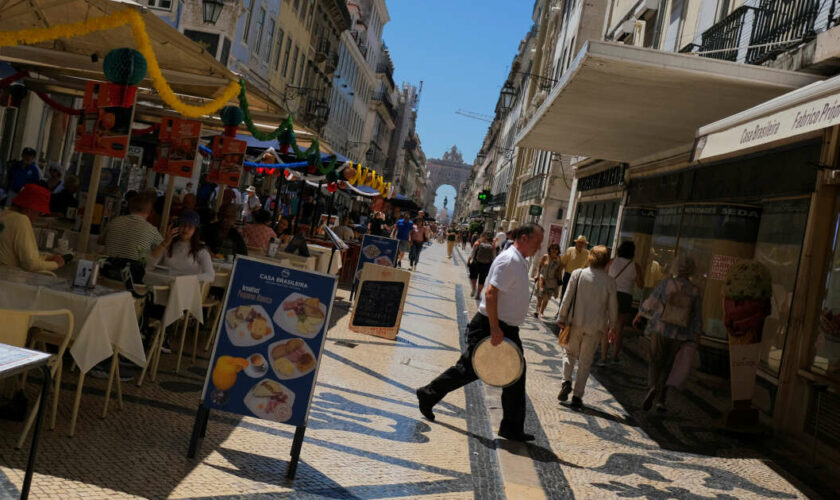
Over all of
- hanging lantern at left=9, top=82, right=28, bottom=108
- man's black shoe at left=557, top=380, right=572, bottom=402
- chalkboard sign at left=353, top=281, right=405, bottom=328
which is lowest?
man's black shoe at left=557, top=380, right=572, bottom=402

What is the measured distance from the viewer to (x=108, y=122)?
8.19 m

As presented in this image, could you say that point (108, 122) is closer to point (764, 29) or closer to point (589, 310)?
point (589, 310)

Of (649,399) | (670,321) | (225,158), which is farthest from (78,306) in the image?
(225,158)

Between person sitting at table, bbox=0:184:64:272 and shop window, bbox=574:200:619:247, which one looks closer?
person sitting at table, bbox=0:184:64:272

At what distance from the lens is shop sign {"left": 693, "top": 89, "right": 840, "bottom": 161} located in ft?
20.0

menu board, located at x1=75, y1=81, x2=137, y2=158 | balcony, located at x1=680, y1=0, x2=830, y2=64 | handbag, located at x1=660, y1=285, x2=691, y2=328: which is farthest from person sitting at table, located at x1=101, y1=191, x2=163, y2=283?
balcony, located at x1=680, y1=0, x2=830, y2=64

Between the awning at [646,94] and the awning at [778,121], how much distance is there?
1166 millimetres

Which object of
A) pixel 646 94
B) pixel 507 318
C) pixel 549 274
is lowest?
pixel 507 318

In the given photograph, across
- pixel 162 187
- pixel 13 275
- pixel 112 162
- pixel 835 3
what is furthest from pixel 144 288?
pixel 162 187

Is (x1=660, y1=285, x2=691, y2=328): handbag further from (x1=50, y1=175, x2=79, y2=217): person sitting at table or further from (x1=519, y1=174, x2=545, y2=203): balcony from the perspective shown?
(x1=519, y1=174, x2=545, y2=203): balcony

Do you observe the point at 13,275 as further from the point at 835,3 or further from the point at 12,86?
the point at 12,86

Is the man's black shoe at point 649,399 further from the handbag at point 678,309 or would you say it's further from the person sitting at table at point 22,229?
the person sitting at table at point 22,229

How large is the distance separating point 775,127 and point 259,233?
7.64 metres

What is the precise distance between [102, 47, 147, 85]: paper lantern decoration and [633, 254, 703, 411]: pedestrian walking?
5.67m
